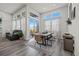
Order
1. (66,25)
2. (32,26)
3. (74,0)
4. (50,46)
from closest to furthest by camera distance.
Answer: (74,0) < (66,25) < (32,26) < (50,46)

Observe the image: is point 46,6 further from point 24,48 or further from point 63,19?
point 24,48

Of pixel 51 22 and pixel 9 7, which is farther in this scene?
pixel 51 22

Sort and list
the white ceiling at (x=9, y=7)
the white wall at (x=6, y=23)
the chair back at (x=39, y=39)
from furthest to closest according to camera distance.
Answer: the chair back at (x=39, y=39) < the white wall at (x=6, y=23) < the white ceiling at (x=9, y=7)

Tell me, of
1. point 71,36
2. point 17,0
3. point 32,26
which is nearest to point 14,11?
point 17,0

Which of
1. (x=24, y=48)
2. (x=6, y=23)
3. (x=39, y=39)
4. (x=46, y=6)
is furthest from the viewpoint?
(x=39, y=39)

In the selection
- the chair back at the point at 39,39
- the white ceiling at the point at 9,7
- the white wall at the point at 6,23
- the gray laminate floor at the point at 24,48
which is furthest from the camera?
the chair back at the point at 39,39

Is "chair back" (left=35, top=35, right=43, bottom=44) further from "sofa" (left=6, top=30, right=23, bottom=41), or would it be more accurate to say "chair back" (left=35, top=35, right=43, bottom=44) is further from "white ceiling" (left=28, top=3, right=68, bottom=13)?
"white ceiling" (left=28, top=3, right=68, bottom=13)

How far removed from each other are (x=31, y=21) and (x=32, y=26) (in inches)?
6.3

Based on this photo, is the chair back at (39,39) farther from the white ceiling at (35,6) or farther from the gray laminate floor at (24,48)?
the white ceiling at (35,6)

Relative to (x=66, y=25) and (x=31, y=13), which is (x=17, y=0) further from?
(x=66, y=25)

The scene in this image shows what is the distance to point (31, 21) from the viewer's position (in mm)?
2326

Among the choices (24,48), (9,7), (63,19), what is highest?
(9,7)

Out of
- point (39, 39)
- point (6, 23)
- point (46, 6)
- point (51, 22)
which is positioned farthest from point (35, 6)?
point (39, 39)

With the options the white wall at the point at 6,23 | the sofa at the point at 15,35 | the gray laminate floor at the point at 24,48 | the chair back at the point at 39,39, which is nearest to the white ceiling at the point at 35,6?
the white wall at the point at 6,23
